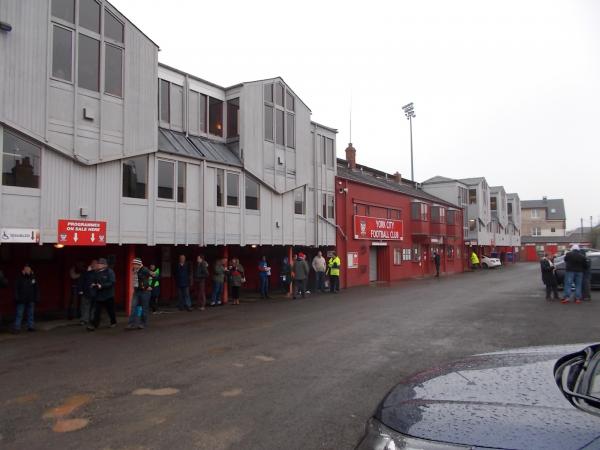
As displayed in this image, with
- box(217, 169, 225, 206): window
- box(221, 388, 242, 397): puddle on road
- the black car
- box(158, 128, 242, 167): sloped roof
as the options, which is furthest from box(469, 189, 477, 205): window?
the black car

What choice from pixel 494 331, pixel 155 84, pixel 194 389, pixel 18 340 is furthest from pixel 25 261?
pixel 494 331

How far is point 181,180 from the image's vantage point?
46.8ft

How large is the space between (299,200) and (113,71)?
30.3ft

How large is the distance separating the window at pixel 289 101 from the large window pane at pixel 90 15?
27.0 ft

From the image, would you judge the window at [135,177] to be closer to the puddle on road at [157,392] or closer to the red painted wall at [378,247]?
the puddle on road at [157,392]

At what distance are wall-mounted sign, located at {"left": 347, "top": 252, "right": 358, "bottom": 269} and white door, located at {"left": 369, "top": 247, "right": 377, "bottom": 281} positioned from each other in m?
2.71

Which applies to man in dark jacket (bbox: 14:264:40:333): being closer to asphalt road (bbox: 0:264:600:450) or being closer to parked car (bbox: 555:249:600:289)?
asphalt road (bbox: 0:264:600:450)

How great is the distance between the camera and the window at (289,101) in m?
18.9

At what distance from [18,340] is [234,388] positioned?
6224 millimetres

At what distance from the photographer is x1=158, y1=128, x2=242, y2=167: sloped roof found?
559 inches

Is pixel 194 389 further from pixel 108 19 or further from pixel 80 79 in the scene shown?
pixel 108 19

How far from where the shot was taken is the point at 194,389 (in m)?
5.69

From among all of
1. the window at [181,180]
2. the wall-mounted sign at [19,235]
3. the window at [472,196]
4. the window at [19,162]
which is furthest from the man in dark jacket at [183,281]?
the window at [472,196]

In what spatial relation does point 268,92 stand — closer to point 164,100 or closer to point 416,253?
point 164,100
